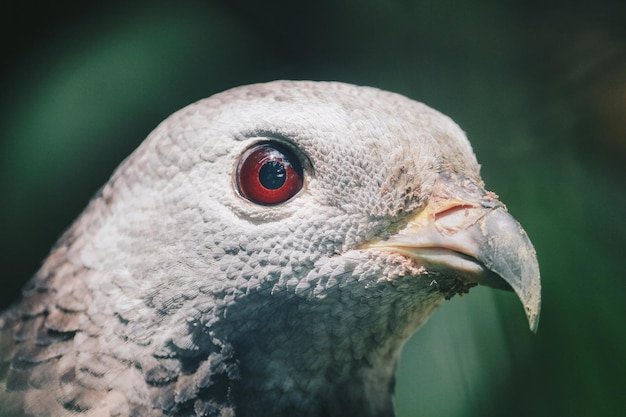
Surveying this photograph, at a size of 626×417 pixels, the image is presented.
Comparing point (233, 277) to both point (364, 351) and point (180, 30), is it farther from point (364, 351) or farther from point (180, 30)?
point (180, 30)

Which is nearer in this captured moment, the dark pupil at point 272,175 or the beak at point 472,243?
the beak at point 472,243

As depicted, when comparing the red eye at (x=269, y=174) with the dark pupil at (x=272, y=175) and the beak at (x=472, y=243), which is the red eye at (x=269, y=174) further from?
the beak at (x=472, y=243)

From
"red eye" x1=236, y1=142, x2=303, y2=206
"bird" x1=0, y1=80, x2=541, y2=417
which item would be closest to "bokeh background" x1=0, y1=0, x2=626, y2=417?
"bird" x1=0, y1=80, x2=541, y2=417

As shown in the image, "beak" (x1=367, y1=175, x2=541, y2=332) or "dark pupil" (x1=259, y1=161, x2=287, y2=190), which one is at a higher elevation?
"dark pupil" (x1=259, y1=161, x2=287, y2=190)

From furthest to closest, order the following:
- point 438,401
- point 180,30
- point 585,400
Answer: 1. point 438,401
2. point 180,30
3. point 585,400

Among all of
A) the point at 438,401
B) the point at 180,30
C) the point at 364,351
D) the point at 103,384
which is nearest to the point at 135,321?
the point at 103,384

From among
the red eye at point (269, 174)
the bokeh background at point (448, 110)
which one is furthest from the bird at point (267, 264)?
the bokeh background at point (448, 110)

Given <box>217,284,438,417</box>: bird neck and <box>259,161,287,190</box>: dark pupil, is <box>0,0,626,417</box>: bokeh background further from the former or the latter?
<box>259,161,287,190</box>: dark pupil
